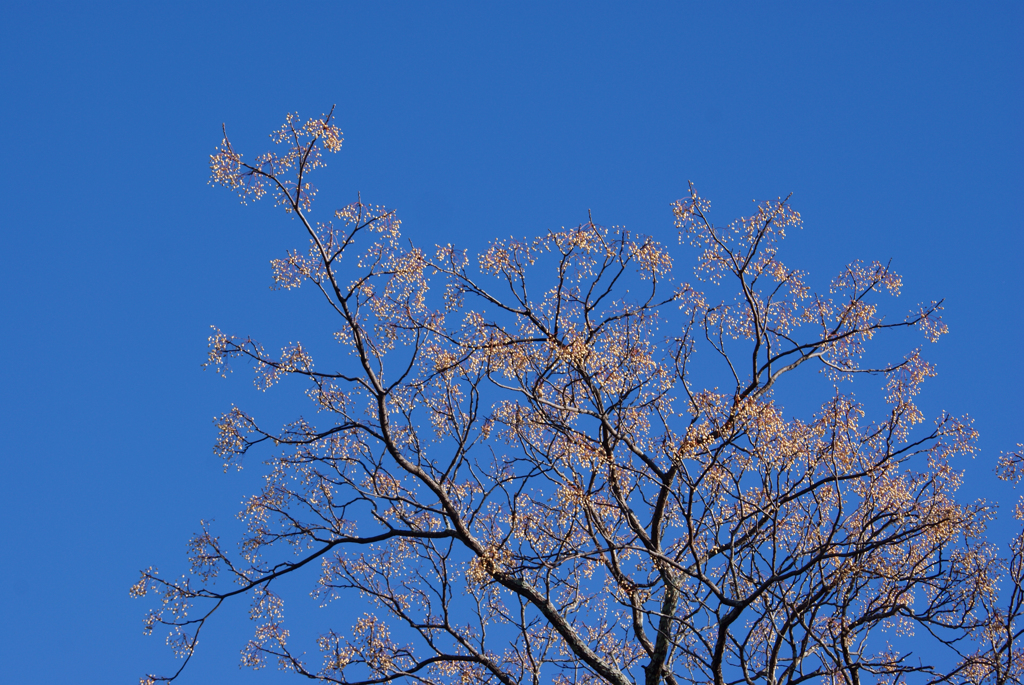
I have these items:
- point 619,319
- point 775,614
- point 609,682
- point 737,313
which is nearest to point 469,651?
point 609,682

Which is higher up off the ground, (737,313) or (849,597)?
(737,313)

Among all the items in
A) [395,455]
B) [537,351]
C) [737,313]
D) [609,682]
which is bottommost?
[609,682]

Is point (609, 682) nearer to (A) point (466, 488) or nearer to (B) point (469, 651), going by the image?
(B) point (469, 651)

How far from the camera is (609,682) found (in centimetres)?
1042

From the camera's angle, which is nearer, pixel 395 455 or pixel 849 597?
pixel 849 597

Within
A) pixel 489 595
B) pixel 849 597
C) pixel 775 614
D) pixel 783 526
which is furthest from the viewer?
pixel 489 595

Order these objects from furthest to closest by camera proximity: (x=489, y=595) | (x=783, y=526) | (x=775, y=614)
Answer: (x=489, y=595)
(x=783, y=526)
(x=775, y=614)

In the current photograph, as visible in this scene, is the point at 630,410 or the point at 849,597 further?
the point at 630,410

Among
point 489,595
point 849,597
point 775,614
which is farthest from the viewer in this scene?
point 489,595

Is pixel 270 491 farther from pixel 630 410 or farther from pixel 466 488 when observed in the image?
pixel 630 410

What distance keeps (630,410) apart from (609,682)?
11.9 feet

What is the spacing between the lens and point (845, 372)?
1162cm

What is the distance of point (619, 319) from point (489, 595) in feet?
14.7

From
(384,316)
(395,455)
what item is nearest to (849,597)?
(395,455)
